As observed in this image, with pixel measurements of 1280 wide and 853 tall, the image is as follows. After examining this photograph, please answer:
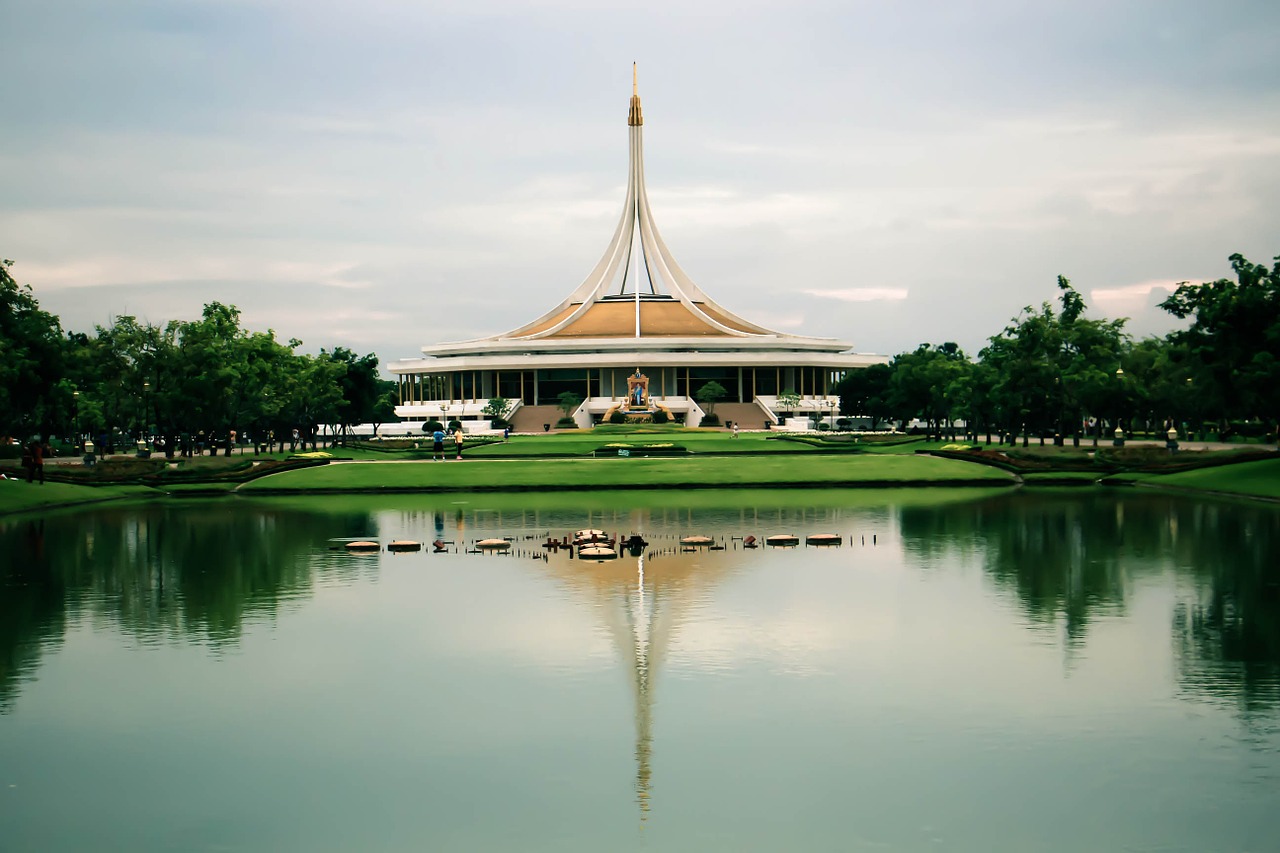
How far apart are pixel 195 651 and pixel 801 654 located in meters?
6.41

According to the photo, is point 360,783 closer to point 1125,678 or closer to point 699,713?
point 699,713

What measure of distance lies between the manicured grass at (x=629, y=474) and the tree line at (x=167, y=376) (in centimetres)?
680

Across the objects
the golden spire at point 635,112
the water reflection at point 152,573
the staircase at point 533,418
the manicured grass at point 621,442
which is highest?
the golden spire at point 635,112

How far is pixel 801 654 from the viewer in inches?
556

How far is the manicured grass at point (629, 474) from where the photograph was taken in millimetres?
38688

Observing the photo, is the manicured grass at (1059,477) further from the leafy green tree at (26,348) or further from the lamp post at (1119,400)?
the leafy green tree at (26,348)

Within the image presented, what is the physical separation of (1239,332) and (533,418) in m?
65.5

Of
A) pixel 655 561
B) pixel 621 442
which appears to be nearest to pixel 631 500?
pixel 655 561

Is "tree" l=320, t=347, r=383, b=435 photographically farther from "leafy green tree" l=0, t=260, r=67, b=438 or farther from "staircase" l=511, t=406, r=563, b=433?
"leafy green tree" l=0, t=260, r=67, b=438

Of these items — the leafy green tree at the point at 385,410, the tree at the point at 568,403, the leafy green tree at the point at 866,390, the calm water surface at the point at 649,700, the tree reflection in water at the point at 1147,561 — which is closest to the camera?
the calm water surface at the point at 649,700

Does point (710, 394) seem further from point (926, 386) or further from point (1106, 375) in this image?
point (1106, 375)

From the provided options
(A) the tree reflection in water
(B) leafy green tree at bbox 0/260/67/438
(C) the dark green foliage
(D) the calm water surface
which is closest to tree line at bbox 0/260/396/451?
(B) leafy green tree at bbox 0/260/67/438

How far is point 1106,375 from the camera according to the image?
49.6m

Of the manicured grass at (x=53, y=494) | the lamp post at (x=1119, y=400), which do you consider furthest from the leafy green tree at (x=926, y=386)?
the manicured grass at (x=53, y=494)
